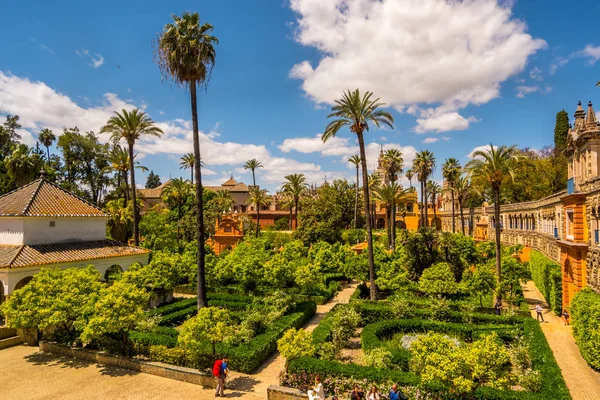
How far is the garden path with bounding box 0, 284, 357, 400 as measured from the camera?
13617mm

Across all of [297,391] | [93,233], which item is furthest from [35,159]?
[297,391]

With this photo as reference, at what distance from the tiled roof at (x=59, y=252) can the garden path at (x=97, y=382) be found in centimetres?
552

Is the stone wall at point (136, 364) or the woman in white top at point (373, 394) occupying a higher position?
the woman in white top at point (373, 394)

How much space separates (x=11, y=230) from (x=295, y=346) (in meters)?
20.3

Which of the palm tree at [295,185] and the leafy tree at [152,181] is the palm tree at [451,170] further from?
the leafy tree at [152,181]

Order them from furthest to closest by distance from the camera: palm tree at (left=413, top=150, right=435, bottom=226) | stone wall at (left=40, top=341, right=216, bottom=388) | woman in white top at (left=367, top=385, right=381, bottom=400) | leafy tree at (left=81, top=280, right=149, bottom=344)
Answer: palm tree at (left=413, top=150, right=435, bottom=226) < leafy tree at (left=81, top=280, right=149, bottom=344) < stone wall at (left=40, top=341, right=216, bottom=388) < woman in white top at (left=367, top=385, right=381, bottom=400)

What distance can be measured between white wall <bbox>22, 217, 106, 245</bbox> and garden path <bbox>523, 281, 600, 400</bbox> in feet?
96.0

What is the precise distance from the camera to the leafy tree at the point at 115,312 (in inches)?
599

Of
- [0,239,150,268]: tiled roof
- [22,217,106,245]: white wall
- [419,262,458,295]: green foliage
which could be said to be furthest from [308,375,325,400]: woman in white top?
[22,217,106,245]: white wall

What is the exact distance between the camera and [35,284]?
1708 centimetres

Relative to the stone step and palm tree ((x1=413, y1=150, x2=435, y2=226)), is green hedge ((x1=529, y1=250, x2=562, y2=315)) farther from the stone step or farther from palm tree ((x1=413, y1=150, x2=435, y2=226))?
the stone step

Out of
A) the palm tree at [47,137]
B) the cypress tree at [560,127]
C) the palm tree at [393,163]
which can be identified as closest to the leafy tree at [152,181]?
the palm tree at [47,137]

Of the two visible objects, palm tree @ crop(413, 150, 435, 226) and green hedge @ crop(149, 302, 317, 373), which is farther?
palm tree @ crop(413, 150, 435, 226)

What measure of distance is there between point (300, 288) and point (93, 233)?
16130 mm
